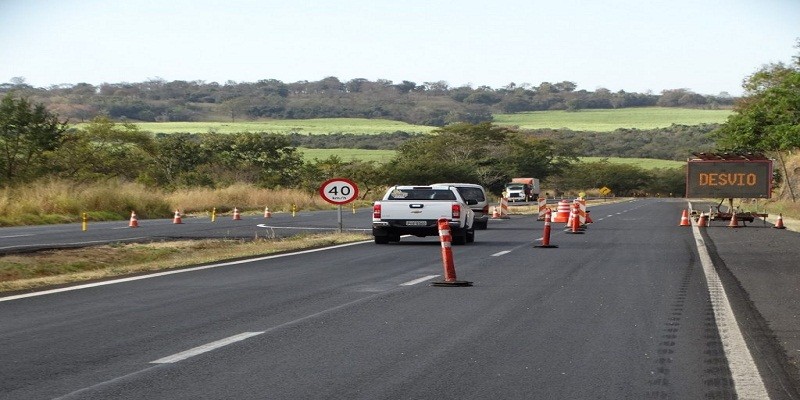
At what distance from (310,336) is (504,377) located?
261 centimetres

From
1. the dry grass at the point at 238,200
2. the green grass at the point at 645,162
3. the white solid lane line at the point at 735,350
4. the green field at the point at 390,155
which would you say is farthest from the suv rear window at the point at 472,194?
the green grass at the point at 645,162

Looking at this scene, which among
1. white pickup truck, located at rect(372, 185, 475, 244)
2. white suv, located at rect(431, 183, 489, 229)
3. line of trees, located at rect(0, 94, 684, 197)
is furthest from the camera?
line of trees, located at rect(0, 94, 684, 197)

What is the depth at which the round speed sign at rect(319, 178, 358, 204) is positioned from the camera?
29703 millimetres

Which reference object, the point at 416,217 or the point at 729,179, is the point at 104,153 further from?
the point at 416,217

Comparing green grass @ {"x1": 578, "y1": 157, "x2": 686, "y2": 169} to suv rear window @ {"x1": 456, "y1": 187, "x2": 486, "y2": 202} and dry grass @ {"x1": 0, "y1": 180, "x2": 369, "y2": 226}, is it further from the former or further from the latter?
suv rear window @ {"x1": 456, "y1": 187, "x2": 486, "y2": 202}

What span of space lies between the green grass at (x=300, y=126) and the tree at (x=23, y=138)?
96006 mm

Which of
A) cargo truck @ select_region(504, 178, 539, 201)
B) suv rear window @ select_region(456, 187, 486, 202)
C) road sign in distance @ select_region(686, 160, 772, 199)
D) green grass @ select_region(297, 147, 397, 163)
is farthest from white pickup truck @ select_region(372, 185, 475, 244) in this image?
green grass @ select_region(297, 147, 397, 163)

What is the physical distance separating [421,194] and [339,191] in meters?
2.82

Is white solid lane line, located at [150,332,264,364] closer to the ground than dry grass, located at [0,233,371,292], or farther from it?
farther from it

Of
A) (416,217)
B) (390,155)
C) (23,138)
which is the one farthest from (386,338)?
(390,155)

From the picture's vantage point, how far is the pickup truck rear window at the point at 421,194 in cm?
2736

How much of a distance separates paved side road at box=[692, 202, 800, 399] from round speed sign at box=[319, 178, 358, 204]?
930 centimetres

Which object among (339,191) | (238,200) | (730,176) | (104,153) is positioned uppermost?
(104,153)

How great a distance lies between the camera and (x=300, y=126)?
181 meters
